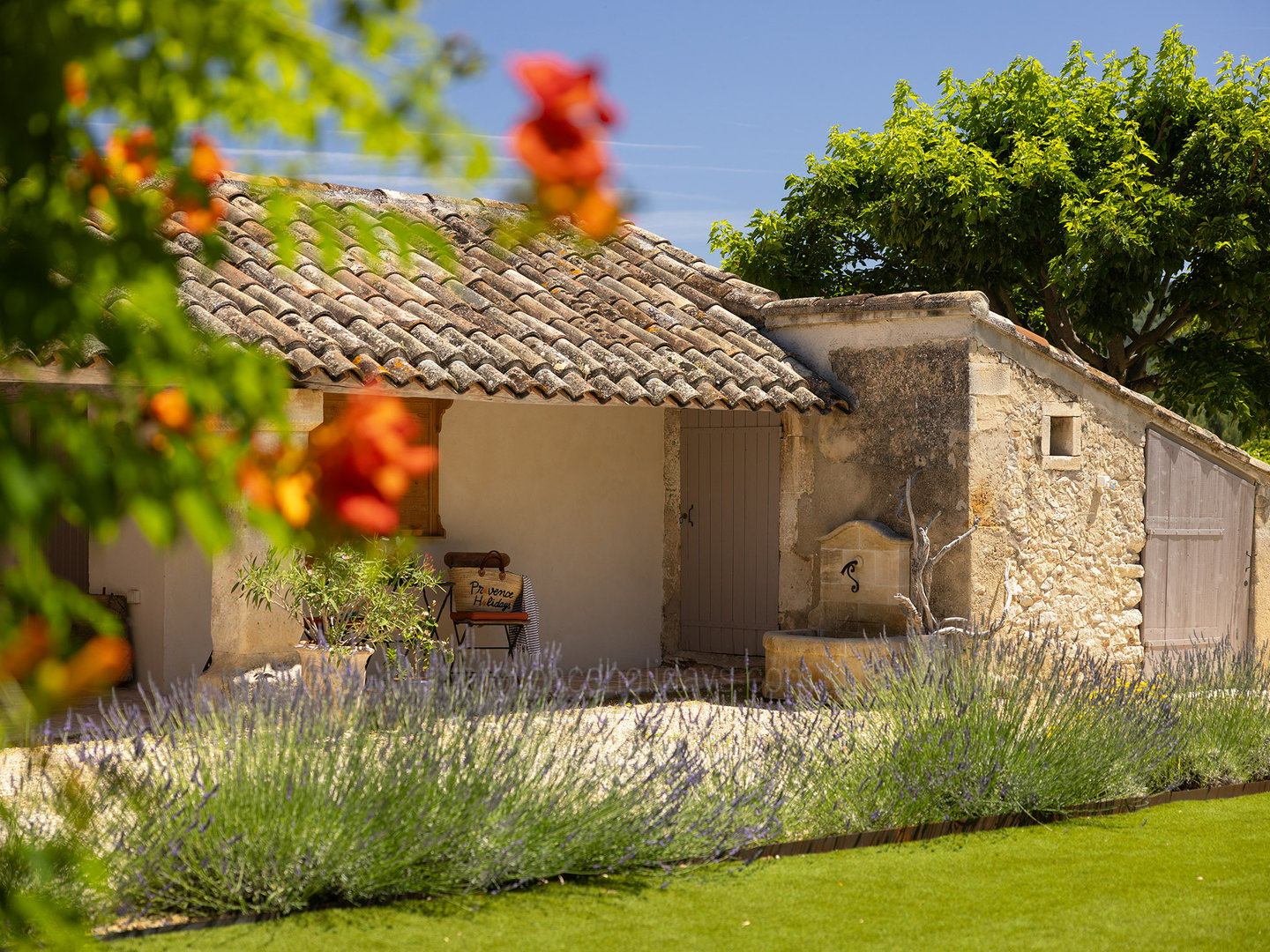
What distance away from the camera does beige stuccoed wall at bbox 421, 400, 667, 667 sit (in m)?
10.8

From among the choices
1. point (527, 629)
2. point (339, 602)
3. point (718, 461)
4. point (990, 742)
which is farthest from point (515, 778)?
point (718, 461)

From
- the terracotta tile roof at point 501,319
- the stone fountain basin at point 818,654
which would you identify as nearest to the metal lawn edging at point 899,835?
the stone fountain basin at point 818,654

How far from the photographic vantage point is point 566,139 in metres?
1.36

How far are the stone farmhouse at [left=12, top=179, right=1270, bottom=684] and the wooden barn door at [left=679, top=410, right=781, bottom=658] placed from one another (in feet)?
0.06

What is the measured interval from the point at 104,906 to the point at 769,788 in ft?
8.92

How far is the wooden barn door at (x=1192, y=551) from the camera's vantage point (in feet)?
35.1

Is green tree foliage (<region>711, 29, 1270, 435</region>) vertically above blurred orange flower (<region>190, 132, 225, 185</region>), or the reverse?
green tree foliage (<region>711, 29, 1270, 435</region>)

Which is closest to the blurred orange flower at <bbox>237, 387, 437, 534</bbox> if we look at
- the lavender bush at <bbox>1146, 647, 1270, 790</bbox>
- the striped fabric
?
the lavender bush at <bbox>1146, 647, 1270, 790</bbox>

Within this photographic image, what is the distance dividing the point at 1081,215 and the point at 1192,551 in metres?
6.89

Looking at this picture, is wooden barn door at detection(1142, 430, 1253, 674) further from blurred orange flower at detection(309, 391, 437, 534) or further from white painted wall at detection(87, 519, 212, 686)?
blurred orange flower at detection(309, 391, 437, 534)

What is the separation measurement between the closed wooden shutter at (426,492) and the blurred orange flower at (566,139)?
29.4 ft

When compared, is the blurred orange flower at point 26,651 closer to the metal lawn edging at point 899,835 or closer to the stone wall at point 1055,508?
the metal lawn edging at point 899,835

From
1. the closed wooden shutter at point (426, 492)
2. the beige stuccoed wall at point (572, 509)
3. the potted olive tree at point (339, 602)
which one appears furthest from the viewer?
the beige stuccoed wall at point (572, 509)

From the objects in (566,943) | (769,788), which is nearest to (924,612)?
(769,788)
